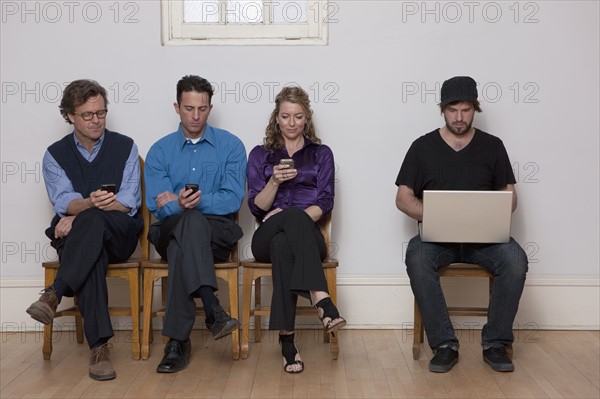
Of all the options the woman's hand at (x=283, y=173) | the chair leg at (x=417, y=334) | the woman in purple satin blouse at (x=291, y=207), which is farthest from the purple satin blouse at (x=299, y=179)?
the chair leg at (x=417, y=334)

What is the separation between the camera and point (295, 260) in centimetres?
359

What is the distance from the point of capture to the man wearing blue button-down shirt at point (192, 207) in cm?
358

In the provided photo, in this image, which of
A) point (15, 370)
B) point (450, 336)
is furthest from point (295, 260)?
point (15, 370)

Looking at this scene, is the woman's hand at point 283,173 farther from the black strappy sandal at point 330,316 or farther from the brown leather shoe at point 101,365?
the brown leather shoe at point 101,365

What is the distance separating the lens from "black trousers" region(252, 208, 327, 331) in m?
3.56

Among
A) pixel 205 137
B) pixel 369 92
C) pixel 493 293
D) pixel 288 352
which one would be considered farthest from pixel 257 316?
pixel 369 92

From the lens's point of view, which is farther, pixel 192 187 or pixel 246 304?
pixel 246 304

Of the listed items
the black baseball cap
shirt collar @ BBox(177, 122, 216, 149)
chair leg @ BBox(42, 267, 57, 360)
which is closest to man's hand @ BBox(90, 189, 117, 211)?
chair leg @ BBox(42, 267, 57, 360)

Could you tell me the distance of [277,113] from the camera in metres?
3.98

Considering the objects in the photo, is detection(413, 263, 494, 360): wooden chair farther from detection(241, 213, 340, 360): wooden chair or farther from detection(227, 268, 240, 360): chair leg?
detection(227, 268, 240, 360): chair leg

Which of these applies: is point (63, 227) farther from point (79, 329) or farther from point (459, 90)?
point (459, 90)

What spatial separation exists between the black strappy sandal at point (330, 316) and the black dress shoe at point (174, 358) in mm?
614

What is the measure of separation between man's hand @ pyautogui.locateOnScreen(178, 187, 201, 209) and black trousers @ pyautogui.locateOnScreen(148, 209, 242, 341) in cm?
3

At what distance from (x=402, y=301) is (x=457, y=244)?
734 millimetres
